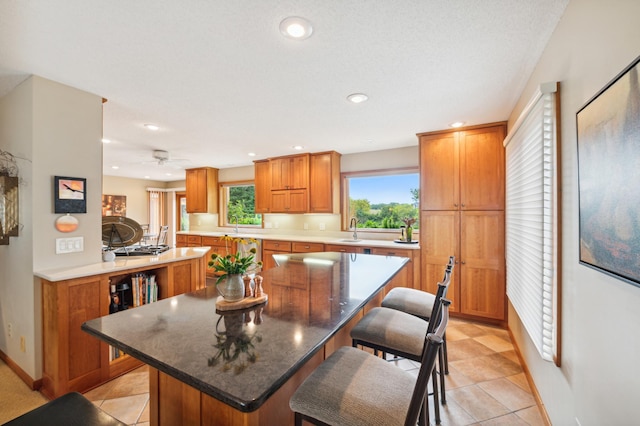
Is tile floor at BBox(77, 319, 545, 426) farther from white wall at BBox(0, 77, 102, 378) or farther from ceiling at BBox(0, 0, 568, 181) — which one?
ceiling at BBox(0, 0, 568, 181)

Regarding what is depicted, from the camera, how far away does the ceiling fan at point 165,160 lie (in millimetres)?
4251

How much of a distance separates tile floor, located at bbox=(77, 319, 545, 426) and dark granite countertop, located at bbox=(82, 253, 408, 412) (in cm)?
115

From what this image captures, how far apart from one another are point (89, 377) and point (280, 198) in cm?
343

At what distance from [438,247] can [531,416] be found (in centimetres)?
187

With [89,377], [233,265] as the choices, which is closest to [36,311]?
[89,377]

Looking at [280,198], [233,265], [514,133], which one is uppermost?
[514,133]

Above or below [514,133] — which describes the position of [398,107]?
above

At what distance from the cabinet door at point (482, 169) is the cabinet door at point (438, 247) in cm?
28

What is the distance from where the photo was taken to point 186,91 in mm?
2273

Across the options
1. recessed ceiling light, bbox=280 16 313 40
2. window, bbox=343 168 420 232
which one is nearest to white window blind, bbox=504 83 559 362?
recessed ceiling light, bbox=280 16 313 40

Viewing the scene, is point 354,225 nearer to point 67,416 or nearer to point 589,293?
point 589,293

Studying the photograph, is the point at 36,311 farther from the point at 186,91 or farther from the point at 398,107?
the point at 398,107

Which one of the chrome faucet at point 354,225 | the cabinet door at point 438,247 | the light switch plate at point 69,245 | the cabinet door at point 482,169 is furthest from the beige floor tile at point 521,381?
the light switch plate at point 69,245

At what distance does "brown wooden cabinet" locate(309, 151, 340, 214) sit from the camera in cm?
449
